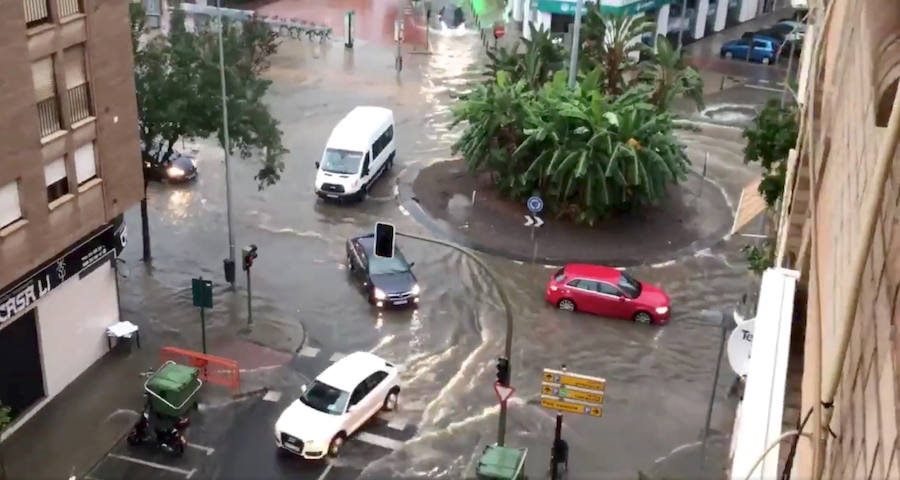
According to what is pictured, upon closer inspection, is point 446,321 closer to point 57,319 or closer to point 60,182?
point 57,319

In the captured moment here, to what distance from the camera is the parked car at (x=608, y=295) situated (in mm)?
25234

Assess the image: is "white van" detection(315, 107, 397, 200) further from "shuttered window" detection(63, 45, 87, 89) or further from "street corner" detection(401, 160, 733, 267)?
"shuttered window" detection(63, 45, 87, 89)

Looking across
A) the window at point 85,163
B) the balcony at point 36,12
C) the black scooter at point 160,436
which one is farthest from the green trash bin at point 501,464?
the balcony at point 36,12

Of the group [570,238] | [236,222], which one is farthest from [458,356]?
[236,222]

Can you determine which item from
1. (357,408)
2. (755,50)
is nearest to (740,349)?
(357,408)

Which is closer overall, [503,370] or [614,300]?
[503,370]

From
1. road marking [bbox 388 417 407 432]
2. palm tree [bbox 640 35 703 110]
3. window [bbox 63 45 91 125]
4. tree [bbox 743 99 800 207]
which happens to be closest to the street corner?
palm tree [bbox 640 35 703 110]

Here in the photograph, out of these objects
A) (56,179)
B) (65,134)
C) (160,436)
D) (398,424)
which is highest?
(65,134)

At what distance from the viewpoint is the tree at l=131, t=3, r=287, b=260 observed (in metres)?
25.9

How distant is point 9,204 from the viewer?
18.4m

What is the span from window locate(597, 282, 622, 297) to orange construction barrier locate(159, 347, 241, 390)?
9299 millimetres

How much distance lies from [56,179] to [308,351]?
7.17 metres

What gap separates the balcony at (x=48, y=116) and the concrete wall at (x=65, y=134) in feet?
0.46

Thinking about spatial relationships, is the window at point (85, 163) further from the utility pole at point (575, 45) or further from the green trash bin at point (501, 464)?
the utility pole at point (575, 45)
